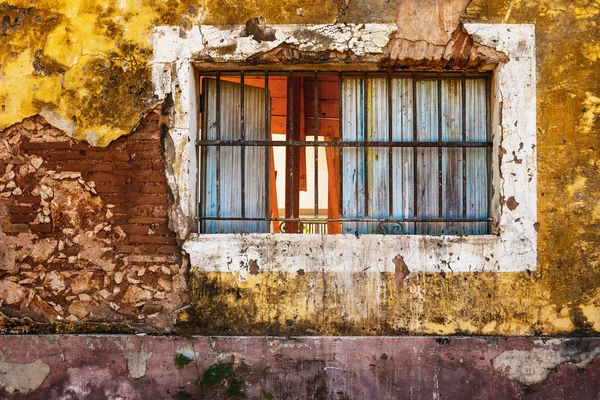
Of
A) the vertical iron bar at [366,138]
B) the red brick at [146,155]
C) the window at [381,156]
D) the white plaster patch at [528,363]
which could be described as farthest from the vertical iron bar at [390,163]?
the red brick at [146,155]

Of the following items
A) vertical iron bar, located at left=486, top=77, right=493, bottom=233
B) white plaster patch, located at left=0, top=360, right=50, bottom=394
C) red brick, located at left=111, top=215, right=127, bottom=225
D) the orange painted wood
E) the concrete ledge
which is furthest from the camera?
the orange painted wood

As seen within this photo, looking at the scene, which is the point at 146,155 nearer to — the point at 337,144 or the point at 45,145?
the point at 45,145

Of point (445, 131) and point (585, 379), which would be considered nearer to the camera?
point (585, 379)

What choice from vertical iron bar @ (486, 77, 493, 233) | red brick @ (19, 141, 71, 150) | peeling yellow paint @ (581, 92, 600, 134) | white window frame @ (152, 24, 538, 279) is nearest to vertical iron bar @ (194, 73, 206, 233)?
white window frame @ (152, 24, 538, 279)

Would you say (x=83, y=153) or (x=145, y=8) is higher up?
(x=145, y=8)

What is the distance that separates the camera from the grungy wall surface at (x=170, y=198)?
3.88 m

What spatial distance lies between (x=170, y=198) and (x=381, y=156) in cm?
156

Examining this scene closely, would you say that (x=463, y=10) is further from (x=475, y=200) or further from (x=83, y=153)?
(x=83, y=153)

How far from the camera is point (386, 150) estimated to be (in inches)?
164

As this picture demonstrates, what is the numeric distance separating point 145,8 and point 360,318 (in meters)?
2.67

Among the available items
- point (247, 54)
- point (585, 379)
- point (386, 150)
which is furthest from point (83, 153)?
point (585, 379)

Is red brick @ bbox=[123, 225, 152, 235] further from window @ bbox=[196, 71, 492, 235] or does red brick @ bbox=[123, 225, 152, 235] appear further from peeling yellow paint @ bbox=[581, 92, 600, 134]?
peeling yellow paint @ bbox=[581, 92, 600, 134]

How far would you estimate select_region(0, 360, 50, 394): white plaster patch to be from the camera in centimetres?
390

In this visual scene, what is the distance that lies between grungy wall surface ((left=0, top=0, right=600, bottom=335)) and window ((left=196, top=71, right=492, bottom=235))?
0.37 metres
